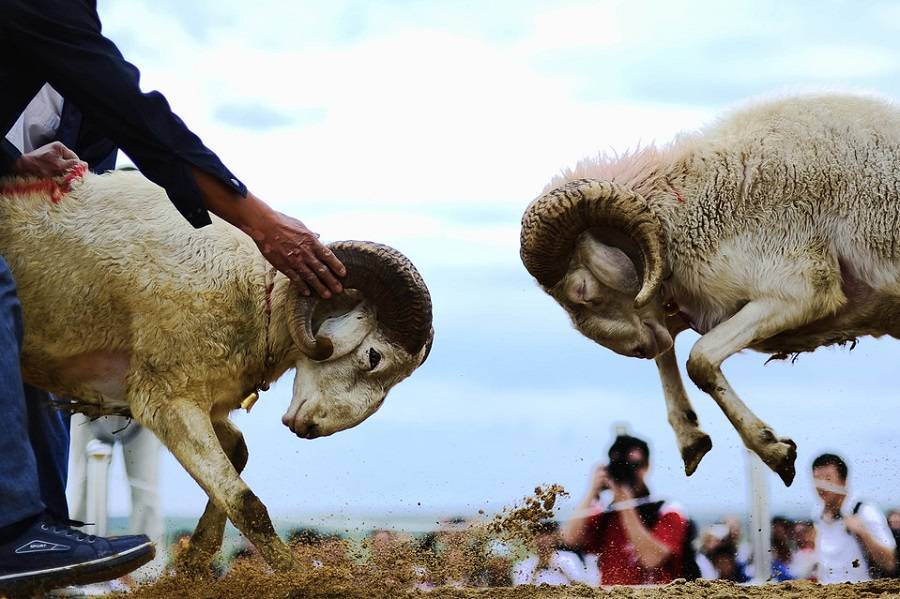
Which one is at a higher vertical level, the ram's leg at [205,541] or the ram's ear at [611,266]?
the ram's ear at [611,266]

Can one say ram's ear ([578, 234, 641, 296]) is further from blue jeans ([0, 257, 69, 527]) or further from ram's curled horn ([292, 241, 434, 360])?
blue jeans ([0, 257, 69, 527])

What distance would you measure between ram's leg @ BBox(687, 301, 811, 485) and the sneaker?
3.10 meters

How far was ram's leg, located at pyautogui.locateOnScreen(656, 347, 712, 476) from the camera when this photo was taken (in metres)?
6.95

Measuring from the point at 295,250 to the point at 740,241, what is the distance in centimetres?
258

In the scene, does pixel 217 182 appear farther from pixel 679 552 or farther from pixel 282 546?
pixel 679 552

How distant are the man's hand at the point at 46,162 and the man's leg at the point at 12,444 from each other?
4.71ft

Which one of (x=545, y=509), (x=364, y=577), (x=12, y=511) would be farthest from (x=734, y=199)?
(x=12, y=511)

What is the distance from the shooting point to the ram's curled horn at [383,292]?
6062 millimetres

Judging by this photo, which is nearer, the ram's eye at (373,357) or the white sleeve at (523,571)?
the ram's eye at (373,357)

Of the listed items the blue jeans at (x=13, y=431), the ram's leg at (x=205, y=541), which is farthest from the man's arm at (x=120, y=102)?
the ram's leg at (x=205, y=541)

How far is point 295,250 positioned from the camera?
207 inches

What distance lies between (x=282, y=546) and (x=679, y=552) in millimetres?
4033

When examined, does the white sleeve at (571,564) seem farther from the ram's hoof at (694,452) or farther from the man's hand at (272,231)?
the man's hand at (272,231)

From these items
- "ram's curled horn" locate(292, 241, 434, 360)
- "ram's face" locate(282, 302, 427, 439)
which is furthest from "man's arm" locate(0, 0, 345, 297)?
"ram's face" locate(282, 302, 427, 439)
